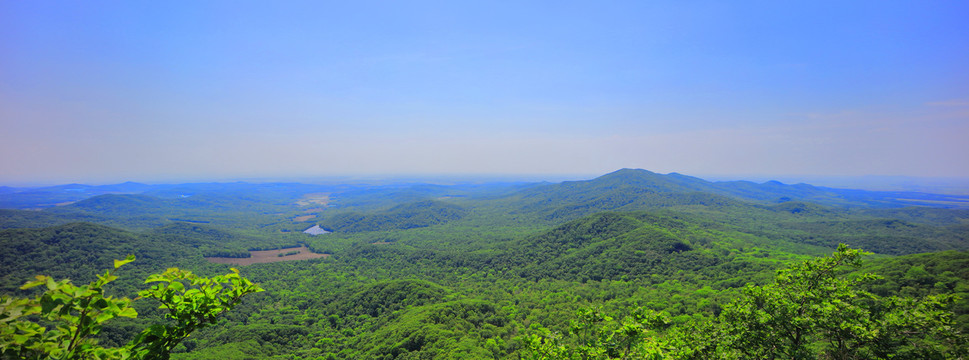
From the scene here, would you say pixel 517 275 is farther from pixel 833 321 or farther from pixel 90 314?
pixel 90 314

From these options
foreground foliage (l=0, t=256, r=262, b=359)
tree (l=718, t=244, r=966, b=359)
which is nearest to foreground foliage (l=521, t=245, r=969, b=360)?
tree (l=718, t=244, r=966, b=359)

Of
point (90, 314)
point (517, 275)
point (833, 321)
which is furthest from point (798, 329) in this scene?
point (517, 275)

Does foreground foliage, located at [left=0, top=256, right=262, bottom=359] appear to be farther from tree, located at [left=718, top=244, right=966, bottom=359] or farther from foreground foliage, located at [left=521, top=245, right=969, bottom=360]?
tree, located at [left=718, top=244, right=966, bottom=359]

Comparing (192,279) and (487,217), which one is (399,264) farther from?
(192,279)

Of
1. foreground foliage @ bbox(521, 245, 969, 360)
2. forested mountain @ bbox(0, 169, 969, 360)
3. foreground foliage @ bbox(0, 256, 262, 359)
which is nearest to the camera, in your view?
foreground foliage @ bbox(0, 256, 262, 359)

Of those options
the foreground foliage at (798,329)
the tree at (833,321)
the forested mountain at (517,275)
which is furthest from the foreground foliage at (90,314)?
the tree at (833,321)

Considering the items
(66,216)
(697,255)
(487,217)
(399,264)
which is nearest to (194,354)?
(399,264)
